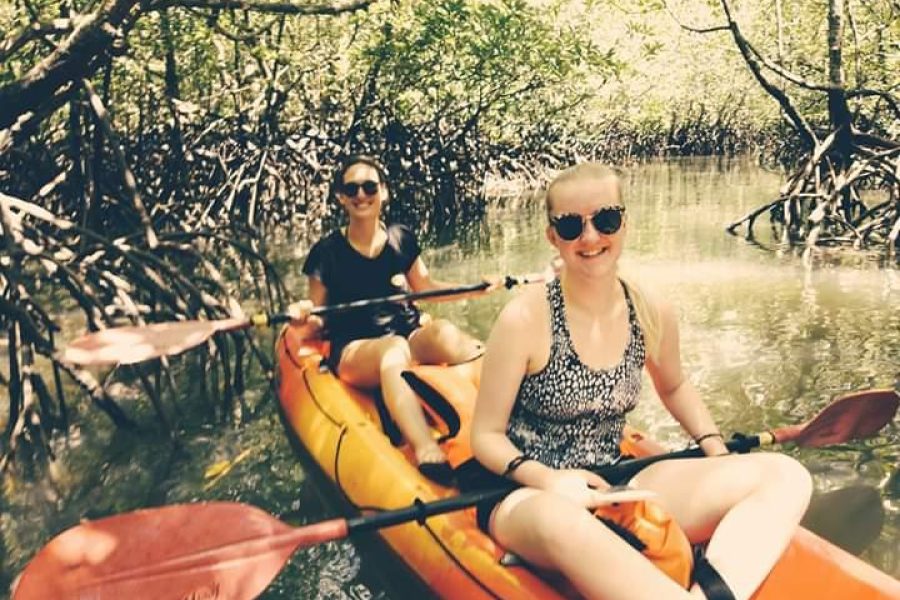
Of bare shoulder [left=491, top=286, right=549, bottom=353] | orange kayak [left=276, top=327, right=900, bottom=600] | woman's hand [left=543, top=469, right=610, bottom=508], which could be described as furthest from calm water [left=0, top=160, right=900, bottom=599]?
bare shoulder [left=491, top=286, right=549, bottom=353]

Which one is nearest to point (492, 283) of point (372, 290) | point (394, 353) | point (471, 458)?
point (372, 290)

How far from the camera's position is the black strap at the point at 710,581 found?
2109 mm

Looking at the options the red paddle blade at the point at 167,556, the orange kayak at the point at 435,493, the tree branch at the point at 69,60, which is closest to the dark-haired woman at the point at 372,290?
the orange kayak at the point at 435,493

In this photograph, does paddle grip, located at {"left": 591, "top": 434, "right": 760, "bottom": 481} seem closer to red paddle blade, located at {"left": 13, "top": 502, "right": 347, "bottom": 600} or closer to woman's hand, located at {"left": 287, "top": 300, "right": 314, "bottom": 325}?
red paddle blade, located at {"left": 13, "top": 502, "right": 347, "bottom": 600}

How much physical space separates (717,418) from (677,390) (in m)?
2.44

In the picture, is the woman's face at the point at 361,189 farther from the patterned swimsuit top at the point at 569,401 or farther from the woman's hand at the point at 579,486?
the woman's hand at the point at 579,486

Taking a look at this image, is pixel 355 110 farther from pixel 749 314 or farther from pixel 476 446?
pixel 476 446

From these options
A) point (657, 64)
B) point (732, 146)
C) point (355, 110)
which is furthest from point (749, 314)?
point (732, 146)

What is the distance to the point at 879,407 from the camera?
336 cm

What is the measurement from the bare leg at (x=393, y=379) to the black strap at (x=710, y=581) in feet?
4.03

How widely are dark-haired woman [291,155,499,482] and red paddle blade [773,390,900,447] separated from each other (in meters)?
1.37

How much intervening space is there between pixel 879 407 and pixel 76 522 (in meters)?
3.32

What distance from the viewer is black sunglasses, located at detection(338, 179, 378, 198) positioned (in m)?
4.16

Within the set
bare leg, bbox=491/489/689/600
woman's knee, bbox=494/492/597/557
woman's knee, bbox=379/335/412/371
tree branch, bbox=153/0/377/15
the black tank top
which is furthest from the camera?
tree branch, bbox=153/0/377/15
